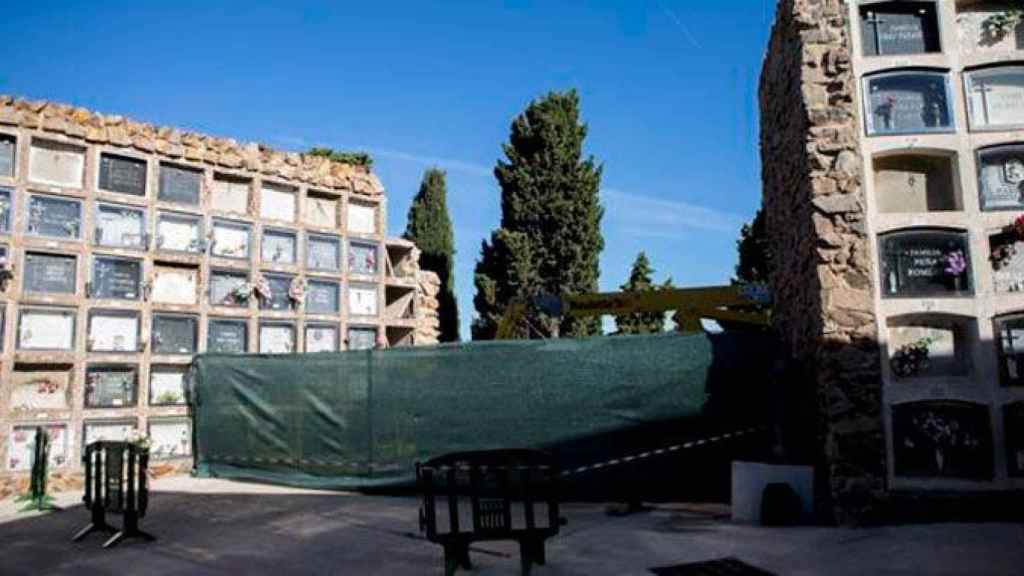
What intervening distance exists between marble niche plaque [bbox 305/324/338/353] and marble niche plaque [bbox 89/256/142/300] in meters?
2.08

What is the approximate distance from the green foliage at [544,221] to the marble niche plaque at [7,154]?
30.8 ft

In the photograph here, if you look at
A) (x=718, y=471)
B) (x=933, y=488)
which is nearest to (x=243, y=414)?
(x=718, y=471)

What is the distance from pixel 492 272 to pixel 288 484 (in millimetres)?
8746

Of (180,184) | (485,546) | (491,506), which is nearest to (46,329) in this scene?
(180,184)

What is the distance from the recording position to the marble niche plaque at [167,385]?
803 cm

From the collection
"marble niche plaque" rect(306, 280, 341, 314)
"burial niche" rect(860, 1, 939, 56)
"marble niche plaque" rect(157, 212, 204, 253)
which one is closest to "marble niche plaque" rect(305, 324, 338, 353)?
"marble niche plaque" rect(306, 280, 341, 314)

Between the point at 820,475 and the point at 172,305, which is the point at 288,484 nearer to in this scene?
the point at 172,305

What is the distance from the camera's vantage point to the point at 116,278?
7.86 metres

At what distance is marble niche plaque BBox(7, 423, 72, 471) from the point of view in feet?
23.1

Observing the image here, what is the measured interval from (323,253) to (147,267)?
84.4 inches

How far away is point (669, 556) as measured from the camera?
4.17m

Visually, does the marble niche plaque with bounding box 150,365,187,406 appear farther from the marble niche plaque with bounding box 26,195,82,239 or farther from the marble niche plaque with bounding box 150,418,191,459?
the marble niche plaque with bounding box 26,195,82,239

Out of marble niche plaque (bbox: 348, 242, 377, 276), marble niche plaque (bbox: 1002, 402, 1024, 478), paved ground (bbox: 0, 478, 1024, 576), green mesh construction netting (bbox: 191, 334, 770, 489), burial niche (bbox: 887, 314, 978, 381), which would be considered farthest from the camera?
marble niche plaque (bbox: 348, 242, 377, 276)

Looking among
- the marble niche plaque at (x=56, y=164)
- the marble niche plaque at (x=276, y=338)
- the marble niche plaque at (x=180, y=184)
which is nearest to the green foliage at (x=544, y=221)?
the marble niche plaque at (x=276, y=338)
